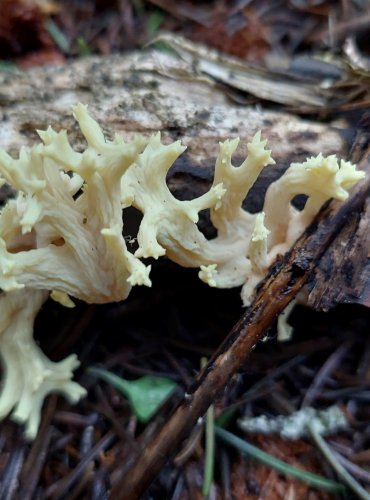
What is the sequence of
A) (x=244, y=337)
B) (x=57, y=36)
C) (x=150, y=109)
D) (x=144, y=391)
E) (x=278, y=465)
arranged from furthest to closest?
(x=57, y=36) < (x=150, y=109) < (x=144, y=391) < (x=278, y=465) < (x=244, y=337)

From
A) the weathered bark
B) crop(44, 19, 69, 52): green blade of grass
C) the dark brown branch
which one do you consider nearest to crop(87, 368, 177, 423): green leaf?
the dark brown branch

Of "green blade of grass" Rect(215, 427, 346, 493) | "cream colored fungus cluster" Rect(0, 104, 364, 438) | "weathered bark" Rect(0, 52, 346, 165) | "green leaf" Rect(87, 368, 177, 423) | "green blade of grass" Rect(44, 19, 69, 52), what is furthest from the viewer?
"green blade of grass" Rect(44, 19, 69, 52)

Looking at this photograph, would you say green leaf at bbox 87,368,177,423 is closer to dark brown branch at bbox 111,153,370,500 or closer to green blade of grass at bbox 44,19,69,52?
dark brown branch at bbox 111,153,370,500

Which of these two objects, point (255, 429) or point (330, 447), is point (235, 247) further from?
point (330, 447)

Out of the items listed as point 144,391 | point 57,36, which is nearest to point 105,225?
point 144,391

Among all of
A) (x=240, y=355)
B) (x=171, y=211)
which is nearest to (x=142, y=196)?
(x=171, y=211)

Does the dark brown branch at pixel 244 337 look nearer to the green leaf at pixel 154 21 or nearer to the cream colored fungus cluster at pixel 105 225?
the cream colored fungus cluster at pixel 105 225

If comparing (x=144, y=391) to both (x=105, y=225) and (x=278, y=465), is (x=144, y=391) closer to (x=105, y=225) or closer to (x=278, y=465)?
(x=278, y=465)
